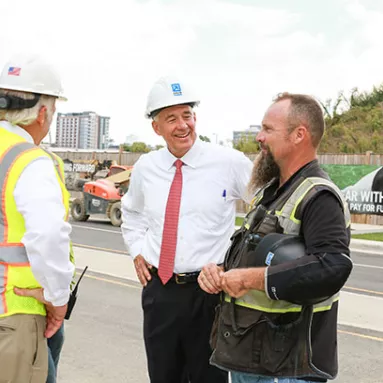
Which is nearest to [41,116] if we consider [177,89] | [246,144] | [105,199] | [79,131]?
[177,89]

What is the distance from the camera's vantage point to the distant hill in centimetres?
3272

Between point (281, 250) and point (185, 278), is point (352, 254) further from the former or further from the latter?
point (281, 250)

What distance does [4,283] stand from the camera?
2.58 metres

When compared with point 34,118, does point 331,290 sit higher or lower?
lower

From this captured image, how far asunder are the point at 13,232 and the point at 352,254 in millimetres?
12227

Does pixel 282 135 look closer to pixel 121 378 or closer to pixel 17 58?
pixel 17 58

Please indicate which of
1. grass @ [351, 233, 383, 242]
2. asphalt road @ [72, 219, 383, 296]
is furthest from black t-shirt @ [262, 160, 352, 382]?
grass @ [351, 233, 383, 242]

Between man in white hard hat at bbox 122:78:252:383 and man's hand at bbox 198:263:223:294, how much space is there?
2.16 feet

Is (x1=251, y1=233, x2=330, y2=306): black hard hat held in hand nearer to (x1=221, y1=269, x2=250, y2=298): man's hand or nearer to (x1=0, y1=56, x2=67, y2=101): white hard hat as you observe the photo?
(x1=221, y1=269, x2=250, y2=298): man's hand

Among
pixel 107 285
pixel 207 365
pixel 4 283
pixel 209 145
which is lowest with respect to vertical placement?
pixel 107 285

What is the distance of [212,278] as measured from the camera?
107 inches

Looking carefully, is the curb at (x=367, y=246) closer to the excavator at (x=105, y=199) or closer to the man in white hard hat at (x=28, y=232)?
the excavator at (x=105, y=199)

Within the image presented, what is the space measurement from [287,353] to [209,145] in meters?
1.61

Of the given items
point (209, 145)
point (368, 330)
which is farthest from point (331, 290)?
point (368, 330)
